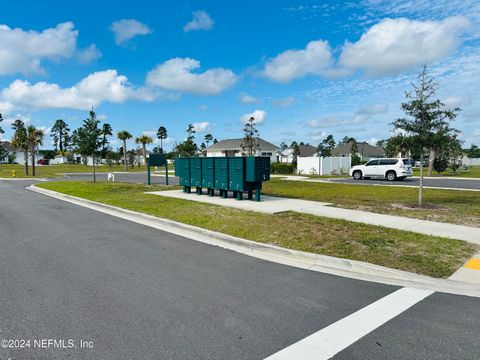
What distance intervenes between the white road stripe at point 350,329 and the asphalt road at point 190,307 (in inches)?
3.5

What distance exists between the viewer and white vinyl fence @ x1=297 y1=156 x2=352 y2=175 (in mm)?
35250

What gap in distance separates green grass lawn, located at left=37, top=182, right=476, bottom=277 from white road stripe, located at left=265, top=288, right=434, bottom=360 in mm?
1106

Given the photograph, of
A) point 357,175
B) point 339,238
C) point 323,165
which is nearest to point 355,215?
point 339,238

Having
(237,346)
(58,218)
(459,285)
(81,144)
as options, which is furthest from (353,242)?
(81,144)

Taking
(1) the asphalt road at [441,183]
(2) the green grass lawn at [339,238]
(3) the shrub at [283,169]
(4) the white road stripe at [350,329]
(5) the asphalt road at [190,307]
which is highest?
(3) the shrub at [283,169]

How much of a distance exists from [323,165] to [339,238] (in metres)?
29.0

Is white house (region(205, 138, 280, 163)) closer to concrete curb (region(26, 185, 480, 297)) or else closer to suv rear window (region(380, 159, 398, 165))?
suv rear window (region(380, 159, 398, 165))

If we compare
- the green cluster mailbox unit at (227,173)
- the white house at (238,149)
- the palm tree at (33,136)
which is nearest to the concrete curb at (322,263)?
the green cluster mailbox unit at (227,173)

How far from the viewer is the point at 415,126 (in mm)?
11336

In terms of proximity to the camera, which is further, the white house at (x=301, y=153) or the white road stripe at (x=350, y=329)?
the white house at (x=301, y=153)

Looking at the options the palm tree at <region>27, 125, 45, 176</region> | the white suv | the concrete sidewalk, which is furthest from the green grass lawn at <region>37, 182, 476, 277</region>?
the palm tree at <region>27, 125, 45, 176</region>

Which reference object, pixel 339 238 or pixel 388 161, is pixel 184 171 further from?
Result: pixel 388 161

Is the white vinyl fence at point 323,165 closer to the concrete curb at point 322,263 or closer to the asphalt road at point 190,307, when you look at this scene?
the concrete curb at point 322,263

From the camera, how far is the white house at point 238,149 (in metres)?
58.0
